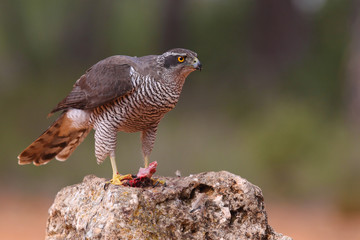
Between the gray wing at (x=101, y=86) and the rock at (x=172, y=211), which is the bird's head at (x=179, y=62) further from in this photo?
the rock at (x=172, y=211)

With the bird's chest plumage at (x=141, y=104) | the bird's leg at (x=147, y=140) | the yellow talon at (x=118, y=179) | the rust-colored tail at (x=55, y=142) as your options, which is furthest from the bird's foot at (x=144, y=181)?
the rust-colored tail at (x=55, y=142)

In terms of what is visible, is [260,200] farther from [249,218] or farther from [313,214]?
[313,214]

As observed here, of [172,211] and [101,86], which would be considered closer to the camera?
[172,211]

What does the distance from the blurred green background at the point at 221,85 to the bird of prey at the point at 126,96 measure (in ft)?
17.7

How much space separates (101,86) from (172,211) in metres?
1.37

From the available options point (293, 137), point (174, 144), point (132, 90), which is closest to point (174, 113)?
point (174, 144)

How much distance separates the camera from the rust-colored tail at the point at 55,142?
4621 millimetres

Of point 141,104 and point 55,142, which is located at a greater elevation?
point 141,104

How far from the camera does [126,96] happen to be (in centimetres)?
409

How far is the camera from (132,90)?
405 cm

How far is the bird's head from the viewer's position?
13.0 feet

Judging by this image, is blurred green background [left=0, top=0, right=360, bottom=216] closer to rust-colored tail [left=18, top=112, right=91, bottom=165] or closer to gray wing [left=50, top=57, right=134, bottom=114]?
rust-colored tail [left=18, top=112, right=91, bottom=165]

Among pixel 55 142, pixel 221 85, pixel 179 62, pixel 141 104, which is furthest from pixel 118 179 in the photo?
pixel 221 85

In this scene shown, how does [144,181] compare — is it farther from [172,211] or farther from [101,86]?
[101,86]
